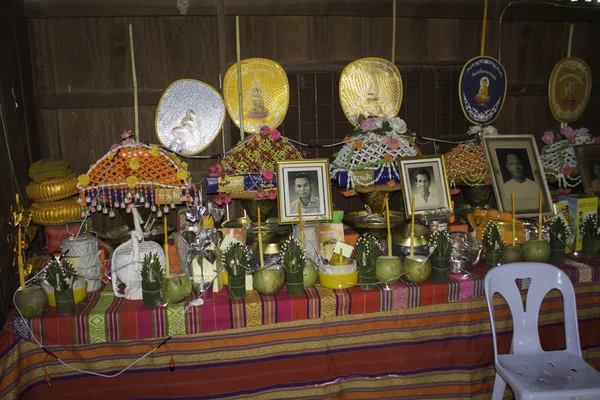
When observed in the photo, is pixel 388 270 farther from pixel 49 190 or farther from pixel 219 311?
pixel 49 190

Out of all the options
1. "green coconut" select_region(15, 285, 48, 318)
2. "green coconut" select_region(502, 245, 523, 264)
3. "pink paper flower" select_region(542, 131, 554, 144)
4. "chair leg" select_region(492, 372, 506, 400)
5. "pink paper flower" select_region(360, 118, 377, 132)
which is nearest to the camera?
"green coconut" select_region(15, 285, 48, 318)

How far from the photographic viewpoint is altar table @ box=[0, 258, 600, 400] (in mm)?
1833

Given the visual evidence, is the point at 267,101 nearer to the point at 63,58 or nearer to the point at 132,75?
the point at 132,75

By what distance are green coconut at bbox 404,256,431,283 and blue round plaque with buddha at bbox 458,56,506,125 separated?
1.66m

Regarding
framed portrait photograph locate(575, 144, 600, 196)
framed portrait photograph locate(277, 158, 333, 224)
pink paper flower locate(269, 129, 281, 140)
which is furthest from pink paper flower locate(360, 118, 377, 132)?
framed portrait photograph locate(575, 144, 600, 196)

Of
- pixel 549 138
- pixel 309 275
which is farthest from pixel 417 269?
pixel 549 138

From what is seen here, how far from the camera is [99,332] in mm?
1811

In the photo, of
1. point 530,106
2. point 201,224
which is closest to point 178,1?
point 201,224

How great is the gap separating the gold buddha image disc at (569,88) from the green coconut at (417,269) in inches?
88.1

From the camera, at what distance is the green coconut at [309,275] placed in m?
2.04

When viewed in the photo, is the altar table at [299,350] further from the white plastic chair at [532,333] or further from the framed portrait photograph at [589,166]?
the framed portrait photograph at [589,166]

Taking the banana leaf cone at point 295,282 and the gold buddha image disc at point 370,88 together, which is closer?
the banana leaf cone at point 295,282

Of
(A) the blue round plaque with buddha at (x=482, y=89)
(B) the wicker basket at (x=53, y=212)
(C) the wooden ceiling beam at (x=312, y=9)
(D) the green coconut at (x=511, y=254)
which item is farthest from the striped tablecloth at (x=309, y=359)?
(C) the wooden ceiling beam at (x=312, y=9)

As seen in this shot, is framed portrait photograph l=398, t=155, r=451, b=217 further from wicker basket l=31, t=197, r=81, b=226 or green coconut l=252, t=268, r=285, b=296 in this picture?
wicker basket l=31, t=197, r=81, b=226
